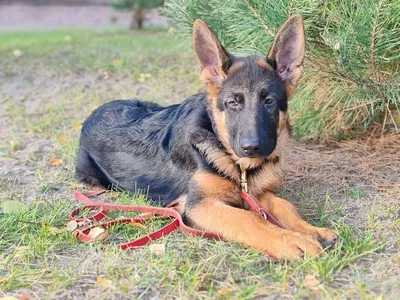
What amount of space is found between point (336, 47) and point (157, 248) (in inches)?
92.3

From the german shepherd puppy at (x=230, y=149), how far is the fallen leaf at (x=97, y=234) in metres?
0.60

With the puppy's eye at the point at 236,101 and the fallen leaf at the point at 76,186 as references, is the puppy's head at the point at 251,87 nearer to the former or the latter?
the puppy's eye at the point at 236,101

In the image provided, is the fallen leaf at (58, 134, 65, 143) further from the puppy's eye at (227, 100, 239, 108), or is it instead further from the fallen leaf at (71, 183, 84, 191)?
the puppy's eye at (227, 100, 239, 108)

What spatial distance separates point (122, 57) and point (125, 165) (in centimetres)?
520

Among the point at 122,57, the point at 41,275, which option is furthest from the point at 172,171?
the point at 122,57

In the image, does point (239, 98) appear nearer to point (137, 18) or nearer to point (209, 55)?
point (209, 55)

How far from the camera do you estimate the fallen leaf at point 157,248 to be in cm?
339

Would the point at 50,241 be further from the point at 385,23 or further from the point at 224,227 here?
the point at 385,23

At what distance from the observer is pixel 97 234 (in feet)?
12.0

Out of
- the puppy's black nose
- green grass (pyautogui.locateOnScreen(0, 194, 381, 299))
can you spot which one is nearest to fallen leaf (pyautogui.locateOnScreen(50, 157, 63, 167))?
green grass (pyautogui.locateOnScreen(0, 194, 381, 299))

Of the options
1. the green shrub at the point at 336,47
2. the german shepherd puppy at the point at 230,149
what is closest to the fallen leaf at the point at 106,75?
the green shrub at the point at 336,47

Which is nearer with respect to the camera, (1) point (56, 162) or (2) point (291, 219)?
(2) point (291, 219)

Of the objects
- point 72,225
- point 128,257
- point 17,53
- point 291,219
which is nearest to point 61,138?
point 72,225

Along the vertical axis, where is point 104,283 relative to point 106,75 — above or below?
above
